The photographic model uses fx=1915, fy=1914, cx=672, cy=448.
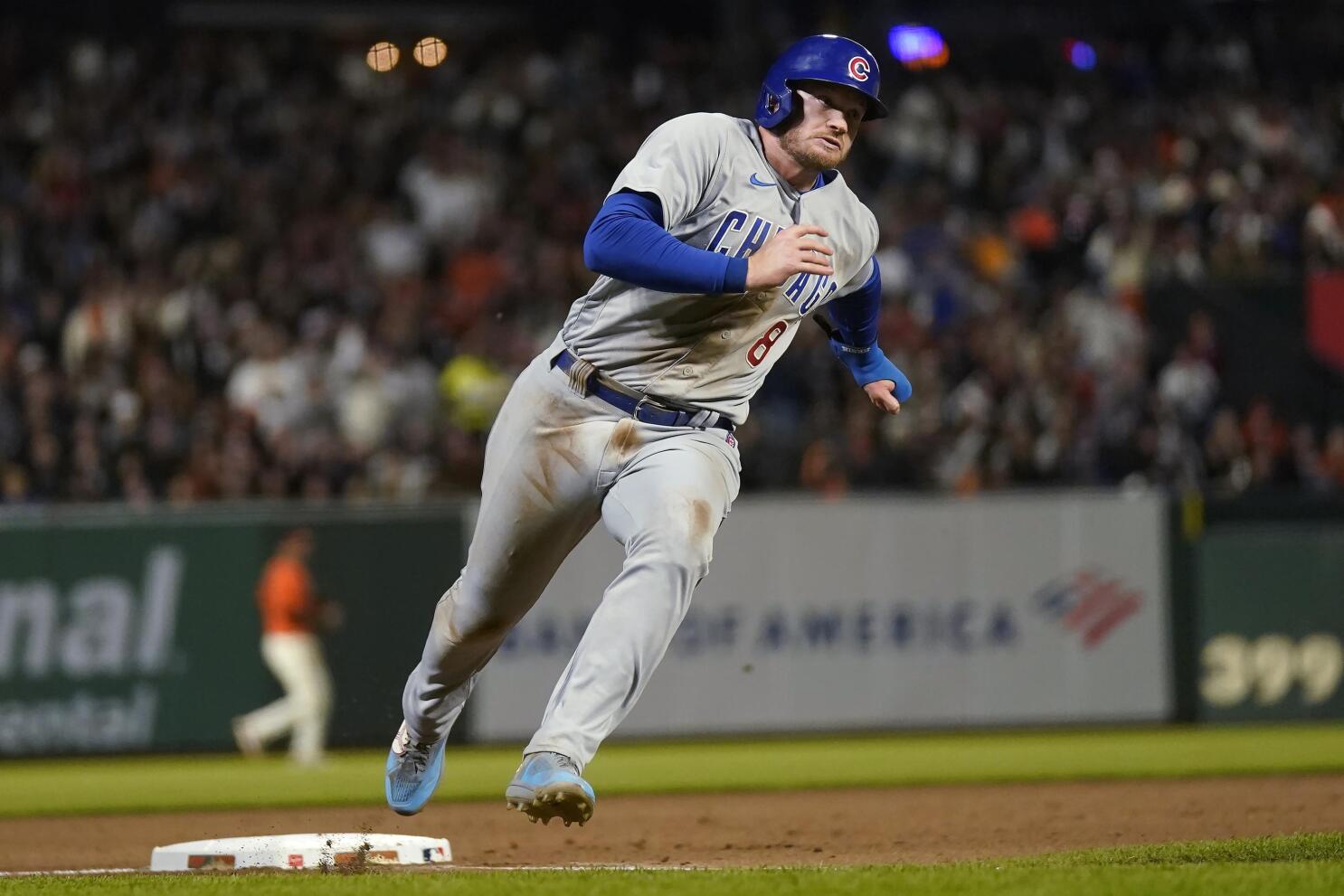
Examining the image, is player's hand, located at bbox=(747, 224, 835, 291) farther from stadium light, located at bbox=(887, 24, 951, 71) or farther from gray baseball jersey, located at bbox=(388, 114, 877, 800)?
stadium light, located at bbox=(887, 24, 951, 71)

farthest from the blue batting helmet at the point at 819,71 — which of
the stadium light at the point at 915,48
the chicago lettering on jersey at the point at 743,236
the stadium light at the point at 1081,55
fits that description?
the stadium light at the point at 1081,55

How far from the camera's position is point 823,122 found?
18.6ft

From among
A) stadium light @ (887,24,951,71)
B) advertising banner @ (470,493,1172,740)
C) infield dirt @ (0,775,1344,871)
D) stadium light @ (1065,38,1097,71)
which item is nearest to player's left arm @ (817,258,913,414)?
infield dirt @ (0,775,1344,871)

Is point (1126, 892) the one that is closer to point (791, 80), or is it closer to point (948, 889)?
point (948, 889)

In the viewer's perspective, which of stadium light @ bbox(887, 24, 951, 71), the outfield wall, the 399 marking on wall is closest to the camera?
the outfield wall

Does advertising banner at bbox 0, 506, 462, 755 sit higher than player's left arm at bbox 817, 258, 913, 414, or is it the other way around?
player's left arm at bbox 817, 258, 913, 414

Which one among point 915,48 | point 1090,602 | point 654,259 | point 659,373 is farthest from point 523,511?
point 915,48

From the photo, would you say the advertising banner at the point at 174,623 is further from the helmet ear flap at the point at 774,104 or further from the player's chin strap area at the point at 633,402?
the helmet ear flap at the point at 774,104

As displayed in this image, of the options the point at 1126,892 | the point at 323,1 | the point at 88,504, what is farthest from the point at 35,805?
the point at 323,1

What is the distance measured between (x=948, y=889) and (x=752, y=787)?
5.98 metres

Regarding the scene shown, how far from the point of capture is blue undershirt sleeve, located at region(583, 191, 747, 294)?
5160 mm

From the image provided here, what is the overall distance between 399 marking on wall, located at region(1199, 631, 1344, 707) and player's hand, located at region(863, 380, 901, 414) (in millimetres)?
9474

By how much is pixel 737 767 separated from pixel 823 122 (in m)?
7.55

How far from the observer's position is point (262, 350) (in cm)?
1531
